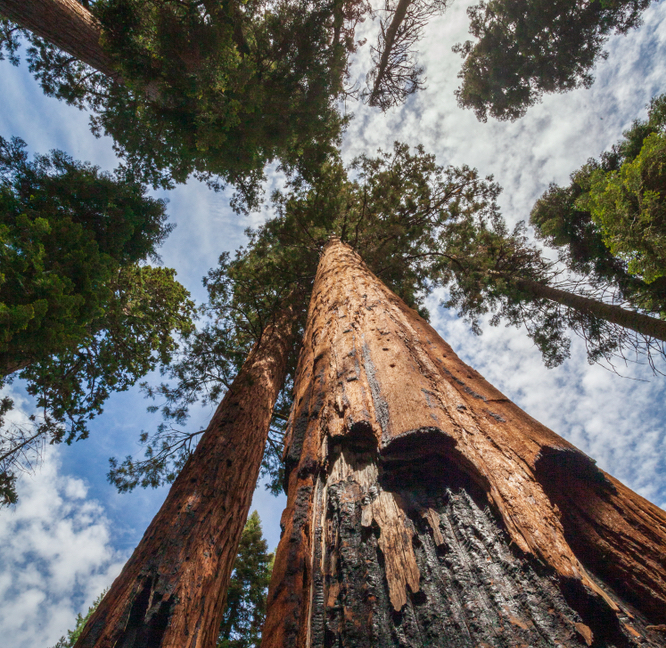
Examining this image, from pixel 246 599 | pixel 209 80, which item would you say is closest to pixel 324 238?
pixel 209 80

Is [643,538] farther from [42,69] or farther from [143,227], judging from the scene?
[42,69]

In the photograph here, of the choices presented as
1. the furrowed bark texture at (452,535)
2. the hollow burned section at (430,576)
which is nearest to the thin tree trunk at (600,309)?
the furrowed bark texture at (452,535)

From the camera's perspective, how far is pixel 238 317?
7.30m

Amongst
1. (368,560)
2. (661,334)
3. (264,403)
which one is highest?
(661,334)

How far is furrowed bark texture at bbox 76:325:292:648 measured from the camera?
93.3 inches

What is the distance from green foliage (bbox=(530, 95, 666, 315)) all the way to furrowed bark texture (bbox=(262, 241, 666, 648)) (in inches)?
235

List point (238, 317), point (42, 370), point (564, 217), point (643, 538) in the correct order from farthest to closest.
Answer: point (564, 217) → point (238, 317) → point (42, 370) → point (643, 538)

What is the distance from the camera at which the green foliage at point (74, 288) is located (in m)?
3.26

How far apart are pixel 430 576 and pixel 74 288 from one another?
4742 mm

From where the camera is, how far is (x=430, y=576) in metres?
0.75

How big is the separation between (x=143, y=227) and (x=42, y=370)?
9.21ft

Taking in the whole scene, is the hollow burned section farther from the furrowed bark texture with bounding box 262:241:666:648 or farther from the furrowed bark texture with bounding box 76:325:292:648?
the furrowed bark texture with bounding box 76:325:292:648

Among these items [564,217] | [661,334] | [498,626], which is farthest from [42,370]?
[564,217]

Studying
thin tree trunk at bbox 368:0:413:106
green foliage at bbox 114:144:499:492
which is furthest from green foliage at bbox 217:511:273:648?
thin tree trunk at bbox 368:0:413:106
